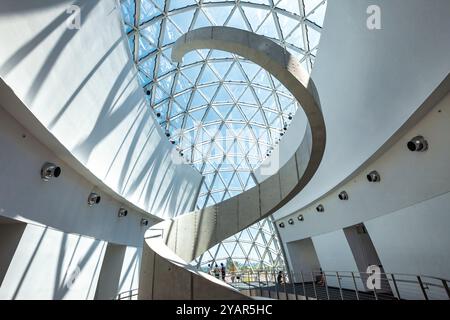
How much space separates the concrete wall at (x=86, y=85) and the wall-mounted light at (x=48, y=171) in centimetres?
73

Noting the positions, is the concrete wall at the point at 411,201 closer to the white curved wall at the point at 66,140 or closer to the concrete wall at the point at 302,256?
Answer: the concrete wall at the point at 302,256

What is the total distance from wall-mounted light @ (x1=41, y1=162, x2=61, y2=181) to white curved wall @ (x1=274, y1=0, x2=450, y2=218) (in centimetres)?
1088

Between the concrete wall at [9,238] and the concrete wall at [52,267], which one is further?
the concrete wall at [52,267]

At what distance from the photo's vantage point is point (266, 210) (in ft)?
32.8

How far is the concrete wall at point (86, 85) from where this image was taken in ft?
16.8

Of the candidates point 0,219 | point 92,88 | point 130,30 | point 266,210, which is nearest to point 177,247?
point 266,210

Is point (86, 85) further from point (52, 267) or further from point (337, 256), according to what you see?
point (337, 256)

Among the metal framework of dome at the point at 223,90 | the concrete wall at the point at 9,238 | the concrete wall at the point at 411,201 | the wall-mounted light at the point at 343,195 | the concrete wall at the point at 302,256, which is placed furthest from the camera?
the concrete wall at the point at 302,256

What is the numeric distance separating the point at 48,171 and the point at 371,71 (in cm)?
1175

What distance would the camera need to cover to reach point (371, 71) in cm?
878

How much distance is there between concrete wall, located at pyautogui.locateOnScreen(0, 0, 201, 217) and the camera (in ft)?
16.8

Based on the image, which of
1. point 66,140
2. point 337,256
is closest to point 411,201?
point 337,256

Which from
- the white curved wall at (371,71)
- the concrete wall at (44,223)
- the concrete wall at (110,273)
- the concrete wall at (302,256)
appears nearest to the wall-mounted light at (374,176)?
the white curved wall at (371,71)
